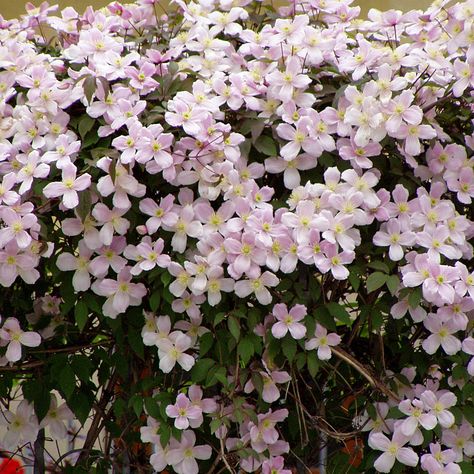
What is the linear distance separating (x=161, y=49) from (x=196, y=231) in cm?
46

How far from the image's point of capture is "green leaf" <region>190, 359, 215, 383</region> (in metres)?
1.64

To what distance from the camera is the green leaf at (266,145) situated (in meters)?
1.68

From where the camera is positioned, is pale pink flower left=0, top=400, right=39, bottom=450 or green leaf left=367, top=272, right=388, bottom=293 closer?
green leaf left=367, top=272, right=388, bottom=293

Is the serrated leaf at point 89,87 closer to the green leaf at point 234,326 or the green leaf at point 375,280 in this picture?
the green leaf at point 234,326

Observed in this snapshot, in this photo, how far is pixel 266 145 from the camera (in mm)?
1694

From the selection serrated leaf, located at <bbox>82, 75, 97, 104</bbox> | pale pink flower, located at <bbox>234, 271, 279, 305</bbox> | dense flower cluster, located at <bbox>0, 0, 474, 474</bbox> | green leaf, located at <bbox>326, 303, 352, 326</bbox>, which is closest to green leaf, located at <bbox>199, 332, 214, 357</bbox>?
dense flower cluster, located at <bbox>0, 0, 474, 474</bbox>

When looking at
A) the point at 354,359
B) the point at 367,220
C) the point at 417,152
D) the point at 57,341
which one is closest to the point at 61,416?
the point at 57,341

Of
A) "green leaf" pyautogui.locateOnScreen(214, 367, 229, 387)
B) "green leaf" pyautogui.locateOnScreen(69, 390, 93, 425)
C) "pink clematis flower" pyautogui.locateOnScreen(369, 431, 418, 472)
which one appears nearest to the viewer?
"green leaf" pyautogui.locateOnScreen(214, 367, 229, 387)

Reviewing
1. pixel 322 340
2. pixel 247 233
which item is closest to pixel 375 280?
pixel 322 340

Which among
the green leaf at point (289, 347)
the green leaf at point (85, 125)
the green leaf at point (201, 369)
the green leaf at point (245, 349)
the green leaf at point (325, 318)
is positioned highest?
the green leaf at point (85, 125)

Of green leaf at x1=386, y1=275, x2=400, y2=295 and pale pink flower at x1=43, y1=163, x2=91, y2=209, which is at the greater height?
pale pink flower at x1=43, y1=163, x2=91, y2=209

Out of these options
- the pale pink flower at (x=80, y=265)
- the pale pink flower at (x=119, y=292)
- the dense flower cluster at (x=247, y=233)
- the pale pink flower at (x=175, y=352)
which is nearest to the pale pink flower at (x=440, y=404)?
the dense flower cluster at (x=247, y=233)

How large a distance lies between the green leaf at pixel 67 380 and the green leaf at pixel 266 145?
56 centimetres

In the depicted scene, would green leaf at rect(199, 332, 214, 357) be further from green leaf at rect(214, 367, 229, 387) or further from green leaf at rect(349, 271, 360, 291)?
green leaf at rect(349, 271, 360, 291)
